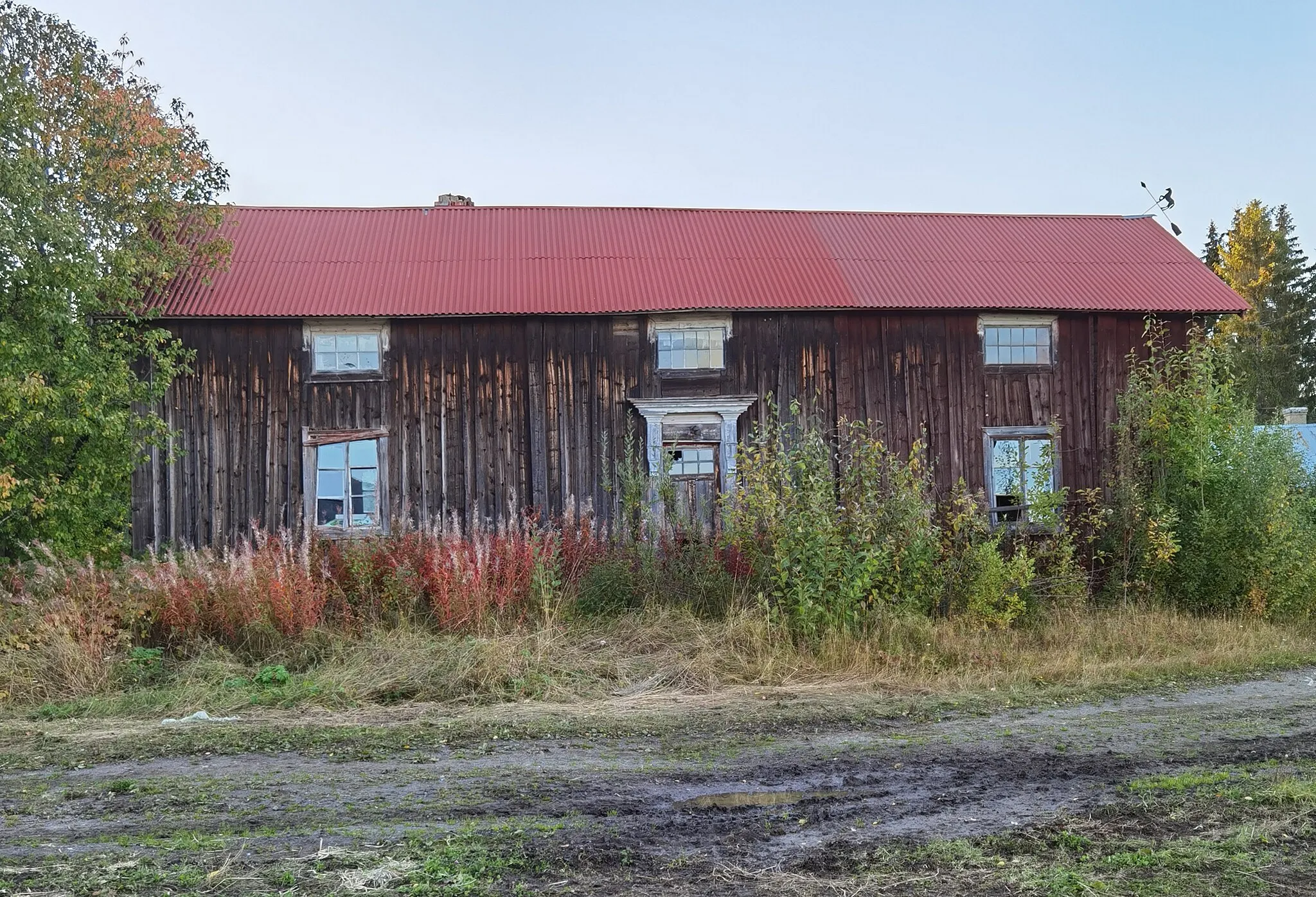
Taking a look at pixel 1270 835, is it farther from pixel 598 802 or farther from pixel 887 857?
pixel 598 802

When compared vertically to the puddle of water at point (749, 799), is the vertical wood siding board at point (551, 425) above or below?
above

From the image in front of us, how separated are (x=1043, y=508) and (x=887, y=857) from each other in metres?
8.59

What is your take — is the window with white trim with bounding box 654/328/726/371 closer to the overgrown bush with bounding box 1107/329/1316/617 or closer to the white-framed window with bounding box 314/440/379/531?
the white-framed window with bounding box 314/440/379/531

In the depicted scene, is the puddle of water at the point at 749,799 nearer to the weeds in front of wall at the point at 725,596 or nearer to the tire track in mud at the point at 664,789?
the tire track in mud at the point at 664,789

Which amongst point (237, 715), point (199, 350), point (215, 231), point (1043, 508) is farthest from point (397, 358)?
point (1043, 508)

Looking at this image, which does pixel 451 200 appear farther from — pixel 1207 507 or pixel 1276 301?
pixel 1276 301

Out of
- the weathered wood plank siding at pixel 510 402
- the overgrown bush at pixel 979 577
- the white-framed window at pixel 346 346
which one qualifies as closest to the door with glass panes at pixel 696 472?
the weathered wood plank siding at pixel 510 402

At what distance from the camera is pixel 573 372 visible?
14.5 m

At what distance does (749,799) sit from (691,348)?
9.76m

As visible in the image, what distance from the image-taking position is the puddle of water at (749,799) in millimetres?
5406

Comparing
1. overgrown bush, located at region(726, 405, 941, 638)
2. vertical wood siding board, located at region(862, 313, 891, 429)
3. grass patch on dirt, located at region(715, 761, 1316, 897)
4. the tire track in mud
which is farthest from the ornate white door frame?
grass patch on dirt, located at region(715, 761, 1316, 897)

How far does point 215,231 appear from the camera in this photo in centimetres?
1578

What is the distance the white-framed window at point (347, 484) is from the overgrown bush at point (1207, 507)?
33.1 ft

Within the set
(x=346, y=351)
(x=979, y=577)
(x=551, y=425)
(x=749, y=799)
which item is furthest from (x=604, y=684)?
(x=346, y=351)
